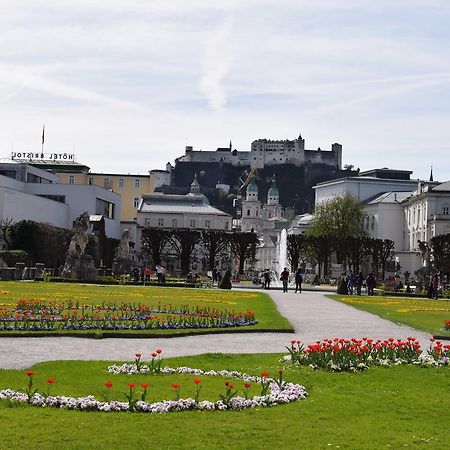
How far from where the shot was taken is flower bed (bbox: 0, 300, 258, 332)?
881 inches

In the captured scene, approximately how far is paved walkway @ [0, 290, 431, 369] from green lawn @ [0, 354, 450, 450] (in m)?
2.97

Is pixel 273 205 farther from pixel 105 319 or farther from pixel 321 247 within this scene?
pixel 105 319

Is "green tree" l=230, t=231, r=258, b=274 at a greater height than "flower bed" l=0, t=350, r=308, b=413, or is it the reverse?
"green tree" l=230, t=231, r=258, b=274

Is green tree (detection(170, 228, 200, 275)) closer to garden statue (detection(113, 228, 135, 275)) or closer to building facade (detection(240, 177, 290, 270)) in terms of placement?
garden statue (detection(113, 228, 135, 275))

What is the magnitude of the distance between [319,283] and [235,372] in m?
60.5

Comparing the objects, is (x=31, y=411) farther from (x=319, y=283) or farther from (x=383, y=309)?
(x=319, y=283)

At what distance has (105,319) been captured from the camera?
78.2 feet

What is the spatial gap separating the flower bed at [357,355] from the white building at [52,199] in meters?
63.4

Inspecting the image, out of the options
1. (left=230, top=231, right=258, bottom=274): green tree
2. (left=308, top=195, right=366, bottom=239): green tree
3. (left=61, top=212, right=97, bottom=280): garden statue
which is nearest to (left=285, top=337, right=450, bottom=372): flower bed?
(left=61, top=212, right=97, bottom=280): garden statue

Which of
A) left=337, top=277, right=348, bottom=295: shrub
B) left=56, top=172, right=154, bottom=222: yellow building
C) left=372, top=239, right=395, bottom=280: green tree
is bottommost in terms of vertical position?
left=337, top=277, right=348, bottom=295: shrub

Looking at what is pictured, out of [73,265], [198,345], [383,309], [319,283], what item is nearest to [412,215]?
[319,283]

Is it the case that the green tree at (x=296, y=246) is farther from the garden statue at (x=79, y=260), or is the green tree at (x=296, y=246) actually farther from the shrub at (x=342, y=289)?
the garden statue at (x=79, y=260)

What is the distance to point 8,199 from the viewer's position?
75.3m

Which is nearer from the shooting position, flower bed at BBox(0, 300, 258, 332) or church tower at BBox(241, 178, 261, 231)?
flower bed at BBox(0, 300, 258, 332)
